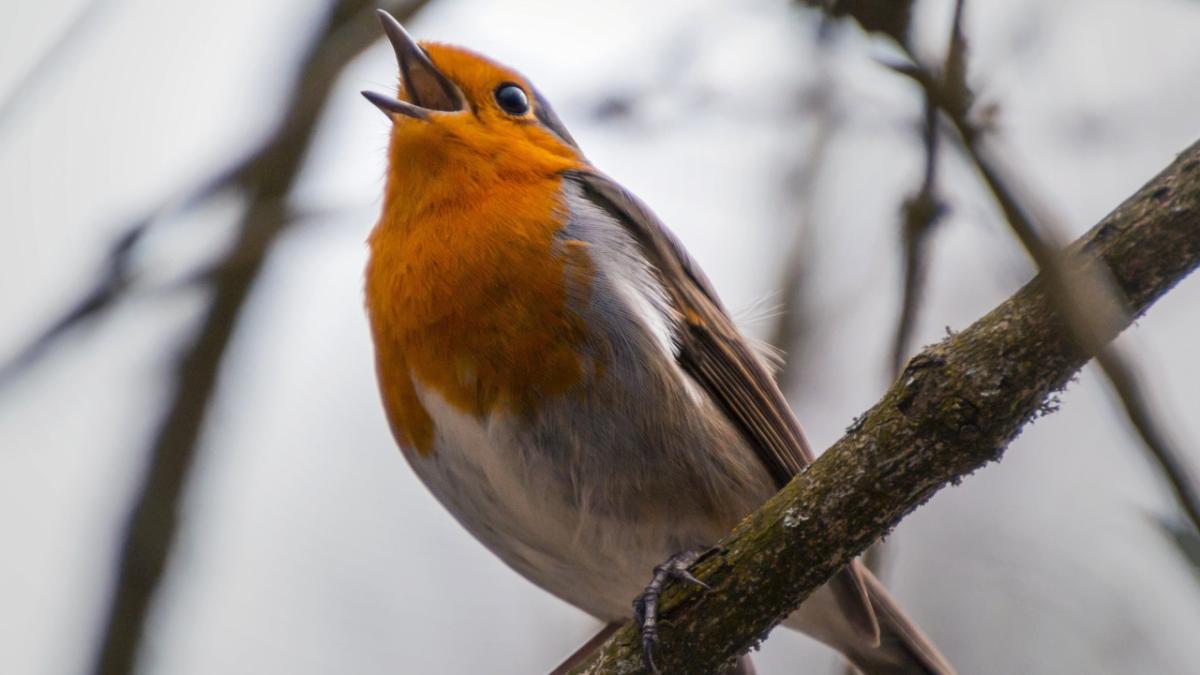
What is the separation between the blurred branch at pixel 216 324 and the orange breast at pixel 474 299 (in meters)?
0.52

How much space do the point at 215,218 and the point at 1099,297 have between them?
2016mm

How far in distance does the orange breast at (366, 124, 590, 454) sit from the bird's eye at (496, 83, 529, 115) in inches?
16.8

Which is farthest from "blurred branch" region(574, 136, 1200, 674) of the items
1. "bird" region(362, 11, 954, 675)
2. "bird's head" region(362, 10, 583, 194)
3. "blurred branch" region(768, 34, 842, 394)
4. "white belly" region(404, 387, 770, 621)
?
"bird's head" region(362, 10, 583, 194)

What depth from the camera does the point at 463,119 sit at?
3.81 metres

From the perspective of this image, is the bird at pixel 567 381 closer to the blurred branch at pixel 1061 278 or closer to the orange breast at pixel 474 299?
the orange breast at pixel 474 299

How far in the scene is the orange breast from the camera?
10.4ft

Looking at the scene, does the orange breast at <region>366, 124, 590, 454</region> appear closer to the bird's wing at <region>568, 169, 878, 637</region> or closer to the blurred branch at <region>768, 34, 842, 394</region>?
the bird's wing at <region>568, 169, 878, 637</region>

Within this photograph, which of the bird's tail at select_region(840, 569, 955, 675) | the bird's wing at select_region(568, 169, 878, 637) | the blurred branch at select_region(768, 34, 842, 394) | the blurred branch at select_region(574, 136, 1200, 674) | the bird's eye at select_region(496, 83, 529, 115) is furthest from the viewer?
the bird's eye at select_region(496, 83, 529, 115)

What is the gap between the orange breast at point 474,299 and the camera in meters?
3.16

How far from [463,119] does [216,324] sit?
1.32 metres

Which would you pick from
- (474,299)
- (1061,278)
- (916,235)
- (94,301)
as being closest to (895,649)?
(916,235)

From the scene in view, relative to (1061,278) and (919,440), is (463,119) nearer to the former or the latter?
(919,440)

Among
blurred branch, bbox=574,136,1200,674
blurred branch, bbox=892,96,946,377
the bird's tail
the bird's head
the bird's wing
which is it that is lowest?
the bird's tail

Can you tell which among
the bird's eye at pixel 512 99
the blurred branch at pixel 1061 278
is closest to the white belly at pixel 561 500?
the bird's eye at pixel 512 99
